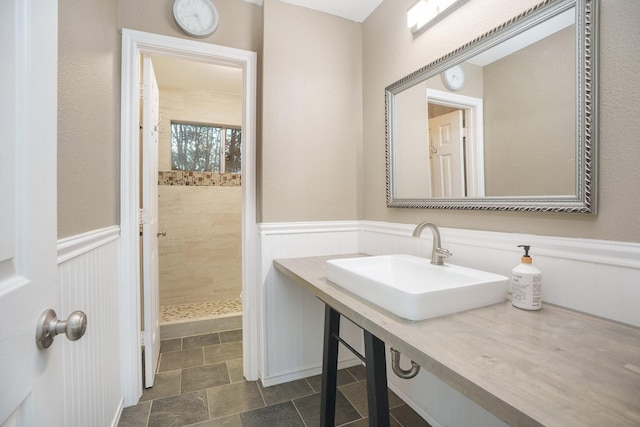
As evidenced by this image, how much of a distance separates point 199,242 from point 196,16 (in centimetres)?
225

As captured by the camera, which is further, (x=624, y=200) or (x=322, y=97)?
(x=322, y=97)

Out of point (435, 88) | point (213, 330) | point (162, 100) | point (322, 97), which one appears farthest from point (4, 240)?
point (162, 100)

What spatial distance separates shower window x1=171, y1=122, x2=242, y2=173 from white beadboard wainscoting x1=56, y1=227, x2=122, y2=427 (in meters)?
1.94

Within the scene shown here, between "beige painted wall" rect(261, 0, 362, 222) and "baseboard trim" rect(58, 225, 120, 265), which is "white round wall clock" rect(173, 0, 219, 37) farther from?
"baseboard trim" rect(58, 225, 120, 265)

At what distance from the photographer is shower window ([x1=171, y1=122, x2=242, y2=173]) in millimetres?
3361

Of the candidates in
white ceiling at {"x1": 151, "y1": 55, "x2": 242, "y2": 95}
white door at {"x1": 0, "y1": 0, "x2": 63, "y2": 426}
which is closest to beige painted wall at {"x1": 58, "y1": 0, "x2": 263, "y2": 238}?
white door at {"x1": 0, "y1": 0, "x2": 63, "y2": 426}

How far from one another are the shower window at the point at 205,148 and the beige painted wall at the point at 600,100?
1.98 meters

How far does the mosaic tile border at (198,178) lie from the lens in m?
3.27

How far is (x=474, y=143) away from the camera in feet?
4.39

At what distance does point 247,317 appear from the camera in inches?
77.5

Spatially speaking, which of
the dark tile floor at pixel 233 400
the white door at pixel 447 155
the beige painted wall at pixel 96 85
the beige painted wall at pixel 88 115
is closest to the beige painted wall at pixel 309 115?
the beige painted wall at pixel 96 85

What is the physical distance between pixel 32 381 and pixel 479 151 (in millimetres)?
1512

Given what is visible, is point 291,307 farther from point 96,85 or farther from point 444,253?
point 96,85

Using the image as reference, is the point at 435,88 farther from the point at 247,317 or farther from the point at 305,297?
the point at 247,317
